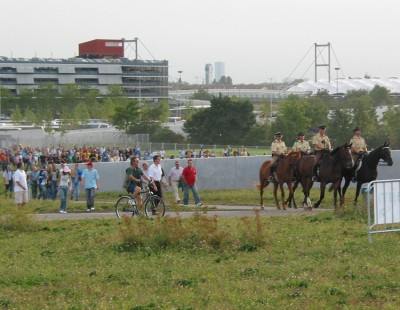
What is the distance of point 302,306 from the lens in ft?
39.7

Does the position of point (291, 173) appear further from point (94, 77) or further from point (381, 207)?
point (94, 77)

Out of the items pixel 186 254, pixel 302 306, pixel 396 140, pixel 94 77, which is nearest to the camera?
pixel 302 306

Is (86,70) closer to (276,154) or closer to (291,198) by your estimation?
(276,154)

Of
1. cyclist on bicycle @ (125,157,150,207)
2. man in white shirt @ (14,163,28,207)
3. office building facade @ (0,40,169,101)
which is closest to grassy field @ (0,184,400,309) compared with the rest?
cyclist on bicycle @ (125,157,150,207)

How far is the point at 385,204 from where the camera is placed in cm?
1712

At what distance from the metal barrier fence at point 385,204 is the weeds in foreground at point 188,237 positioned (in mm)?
2134

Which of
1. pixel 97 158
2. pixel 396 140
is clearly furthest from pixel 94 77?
pixel 97 158

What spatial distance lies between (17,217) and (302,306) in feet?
36.8

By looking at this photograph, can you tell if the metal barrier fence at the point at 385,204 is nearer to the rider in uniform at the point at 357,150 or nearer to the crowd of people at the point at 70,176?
the crowd of people at the point at 70,176

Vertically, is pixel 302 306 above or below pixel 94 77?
below

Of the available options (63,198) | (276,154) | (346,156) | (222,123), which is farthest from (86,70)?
(346,156)

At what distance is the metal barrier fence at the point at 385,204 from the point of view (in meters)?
17.0

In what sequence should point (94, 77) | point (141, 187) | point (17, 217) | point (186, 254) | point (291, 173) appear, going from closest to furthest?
point (186, 254) → point (17, 217) → point (141, 187) → point (291, 173) → point (94, 77)

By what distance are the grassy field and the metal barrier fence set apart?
328 millimetres
